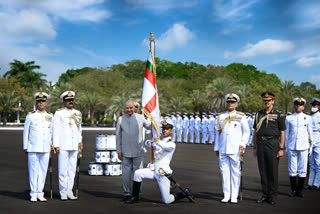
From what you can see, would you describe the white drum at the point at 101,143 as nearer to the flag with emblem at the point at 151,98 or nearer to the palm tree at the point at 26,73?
the flag with emblem at the point at 151,98

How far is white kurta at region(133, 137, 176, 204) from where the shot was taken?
7605 mm

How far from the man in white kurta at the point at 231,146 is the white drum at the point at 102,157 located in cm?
488

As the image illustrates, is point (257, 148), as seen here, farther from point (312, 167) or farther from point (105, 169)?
point (105, 169)

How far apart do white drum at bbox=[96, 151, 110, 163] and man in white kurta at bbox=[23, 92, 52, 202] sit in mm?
3767

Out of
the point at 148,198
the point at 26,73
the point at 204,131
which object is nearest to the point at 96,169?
the point at 148,198

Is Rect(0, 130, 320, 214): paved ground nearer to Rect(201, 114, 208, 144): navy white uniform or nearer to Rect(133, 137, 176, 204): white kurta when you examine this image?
Rect(133, 137, 176, 204): white kurta

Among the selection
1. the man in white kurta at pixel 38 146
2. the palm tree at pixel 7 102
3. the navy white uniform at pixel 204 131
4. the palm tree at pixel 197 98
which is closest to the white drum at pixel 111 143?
the man in white kurta at pixel 38 146

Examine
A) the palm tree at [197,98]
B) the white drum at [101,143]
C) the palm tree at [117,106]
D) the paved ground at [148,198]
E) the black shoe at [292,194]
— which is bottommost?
the paved ground at [148,198]

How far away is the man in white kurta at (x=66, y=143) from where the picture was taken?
808cm

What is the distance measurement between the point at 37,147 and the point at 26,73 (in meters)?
82.0

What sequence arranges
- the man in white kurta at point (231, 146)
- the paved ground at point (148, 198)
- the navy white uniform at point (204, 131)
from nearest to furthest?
the paved ground at point (148, 198) → the man in white kurta at point (231, 146) → the navy white uniform at point (204, 131)

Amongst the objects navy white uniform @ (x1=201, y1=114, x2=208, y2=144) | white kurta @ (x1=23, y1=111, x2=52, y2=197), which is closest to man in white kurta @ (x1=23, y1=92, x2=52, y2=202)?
white kurta @ (x1=23, y1=111, x2=52, y2=197)

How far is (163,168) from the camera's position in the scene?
7.64 meters

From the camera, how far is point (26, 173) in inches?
466
